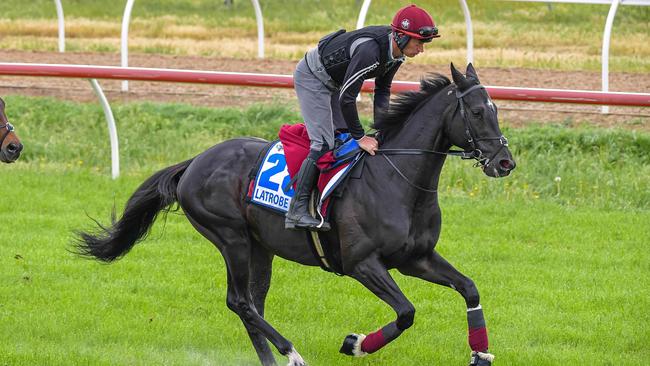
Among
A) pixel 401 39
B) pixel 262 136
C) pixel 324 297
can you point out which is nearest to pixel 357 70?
pixel 401 39

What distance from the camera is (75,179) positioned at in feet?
35.3

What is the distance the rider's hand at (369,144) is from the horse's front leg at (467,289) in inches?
24.9

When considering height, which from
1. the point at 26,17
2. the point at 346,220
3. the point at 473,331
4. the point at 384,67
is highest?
the point at 384,67

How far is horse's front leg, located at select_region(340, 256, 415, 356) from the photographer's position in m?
5.79

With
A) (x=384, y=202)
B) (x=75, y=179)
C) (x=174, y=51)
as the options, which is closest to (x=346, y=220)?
(x=384, y=202)

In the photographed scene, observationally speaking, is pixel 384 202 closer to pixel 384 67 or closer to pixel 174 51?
pixel 384 67

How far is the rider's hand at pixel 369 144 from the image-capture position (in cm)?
605

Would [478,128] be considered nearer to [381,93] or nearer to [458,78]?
[458,78]

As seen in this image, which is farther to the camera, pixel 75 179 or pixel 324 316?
pixel 75 179

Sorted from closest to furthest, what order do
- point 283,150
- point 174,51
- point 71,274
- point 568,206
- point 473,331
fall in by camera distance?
point 473,331 → point 283,150 → point 71,274 → point 568,206 → point 174,51

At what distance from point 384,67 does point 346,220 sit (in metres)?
0.83

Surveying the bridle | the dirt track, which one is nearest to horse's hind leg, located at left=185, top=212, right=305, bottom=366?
the bridle

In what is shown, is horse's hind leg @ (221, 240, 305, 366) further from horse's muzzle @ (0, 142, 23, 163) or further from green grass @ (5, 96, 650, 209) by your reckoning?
green grass @ (5, 96, 650, 209)

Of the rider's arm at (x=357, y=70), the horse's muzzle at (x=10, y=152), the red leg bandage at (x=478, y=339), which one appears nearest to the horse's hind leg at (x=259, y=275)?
the rider's arm at (x=357, y=70)
